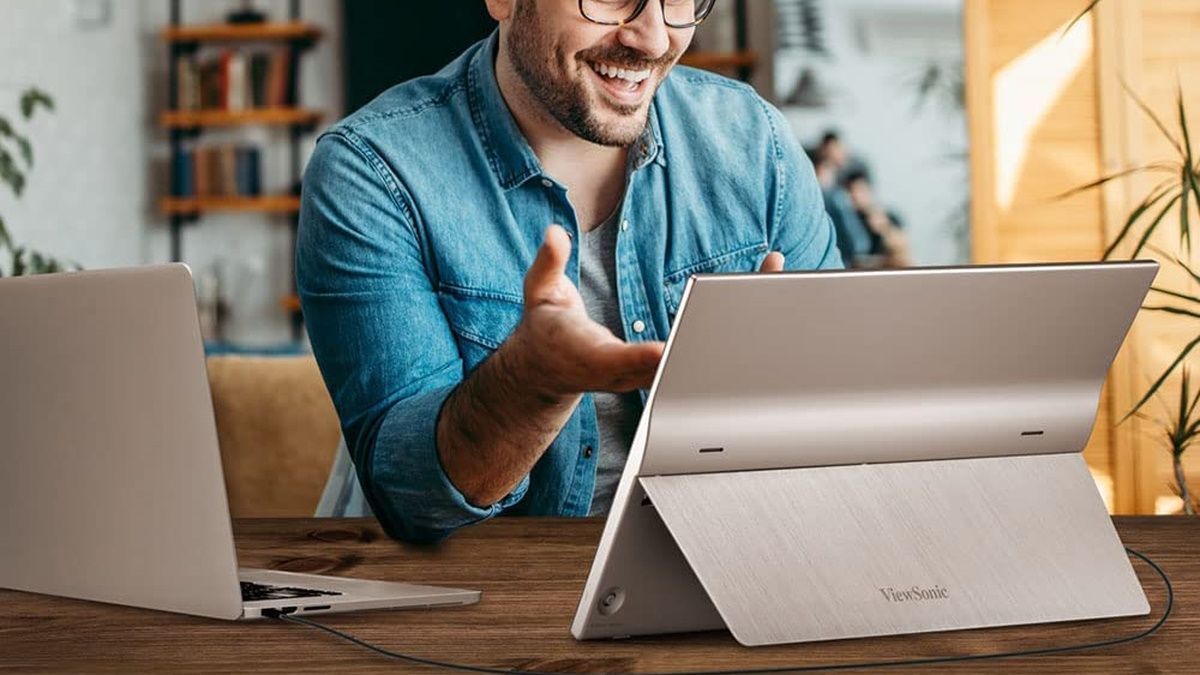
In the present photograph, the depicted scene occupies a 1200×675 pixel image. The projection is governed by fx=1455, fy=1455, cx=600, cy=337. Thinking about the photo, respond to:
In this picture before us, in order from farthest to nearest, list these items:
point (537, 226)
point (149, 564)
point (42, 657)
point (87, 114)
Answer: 1. point (87, 114)
2. point (537, 226)
3. point (149, 564)
4. point (42, 657)

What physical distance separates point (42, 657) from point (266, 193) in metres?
4.98

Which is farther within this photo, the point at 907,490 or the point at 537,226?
the point at 537,226

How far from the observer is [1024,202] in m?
4.17

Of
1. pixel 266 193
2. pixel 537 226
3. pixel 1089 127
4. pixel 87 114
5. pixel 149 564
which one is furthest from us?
pixel 266 193

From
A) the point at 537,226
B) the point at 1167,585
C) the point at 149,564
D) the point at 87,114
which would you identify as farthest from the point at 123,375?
the point at 87,114

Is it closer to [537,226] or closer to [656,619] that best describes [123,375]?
[656,619]

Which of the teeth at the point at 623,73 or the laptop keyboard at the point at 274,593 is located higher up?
the teeth at the point at 623,73

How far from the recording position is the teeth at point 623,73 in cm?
179

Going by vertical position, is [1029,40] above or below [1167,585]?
above

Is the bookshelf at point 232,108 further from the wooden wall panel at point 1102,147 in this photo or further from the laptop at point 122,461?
the laptop at point 122,461

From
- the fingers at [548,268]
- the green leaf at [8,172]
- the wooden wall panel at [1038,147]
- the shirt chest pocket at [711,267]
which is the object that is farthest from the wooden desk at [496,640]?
the wooden wall panel at [1038,147]

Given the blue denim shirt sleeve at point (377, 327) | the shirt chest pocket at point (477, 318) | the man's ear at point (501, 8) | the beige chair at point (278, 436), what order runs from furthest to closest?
the beige chair at point (278, 436), the man's ear at point (501, 8), the shirt chest pocket at point (477, 318), the blue denim shirt sleeve at point (377, 327)

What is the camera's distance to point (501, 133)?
1822 millimetres

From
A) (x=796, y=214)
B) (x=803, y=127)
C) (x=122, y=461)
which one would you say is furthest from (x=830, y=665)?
(x=803, y=127)
